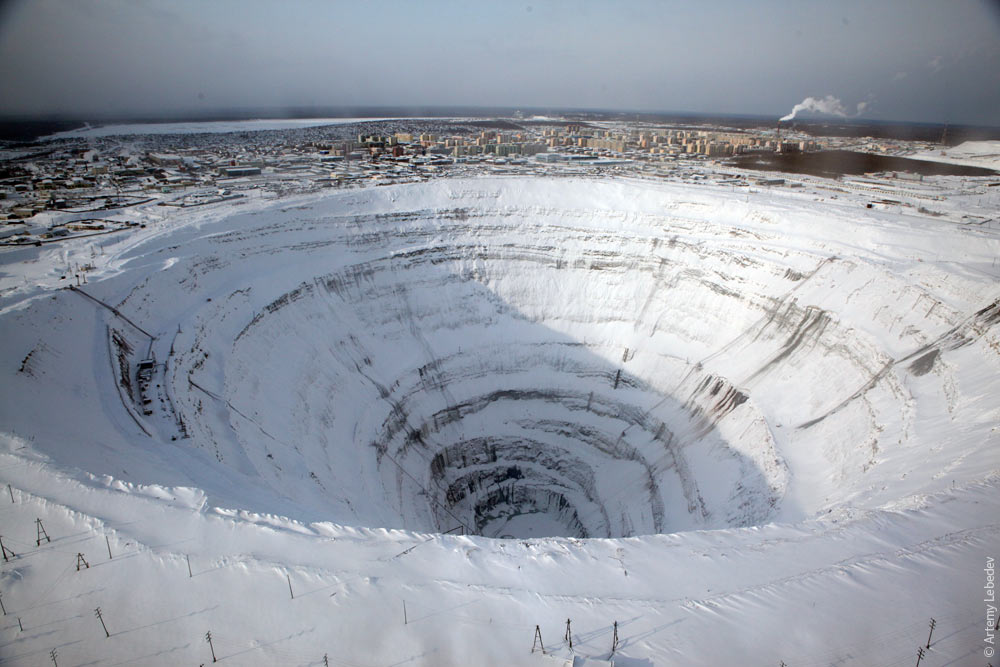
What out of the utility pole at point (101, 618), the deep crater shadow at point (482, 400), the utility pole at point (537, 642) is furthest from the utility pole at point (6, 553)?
the utility pole at point (537, 642)

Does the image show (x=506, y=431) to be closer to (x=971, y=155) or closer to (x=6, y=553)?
(x=6, y=553)

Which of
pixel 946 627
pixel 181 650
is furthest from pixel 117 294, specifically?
pixel 946 627

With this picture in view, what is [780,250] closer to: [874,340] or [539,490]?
[874,340]

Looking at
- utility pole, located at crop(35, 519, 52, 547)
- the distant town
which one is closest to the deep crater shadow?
utility pole, located at crop(35, 519, 52, 547)

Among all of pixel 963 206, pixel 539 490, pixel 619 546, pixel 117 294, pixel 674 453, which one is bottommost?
pixel 539 490

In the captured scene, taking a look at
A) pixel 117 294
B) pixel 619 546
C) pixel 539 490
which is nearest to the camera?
pixel 619 546

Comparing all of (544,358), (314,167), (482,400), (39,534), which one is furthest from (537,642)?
(314,167)

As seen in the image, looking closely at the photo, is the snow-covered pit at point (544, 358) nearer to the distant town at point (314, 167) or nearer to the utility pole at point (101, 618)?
the utility pole at point (101, 618)
